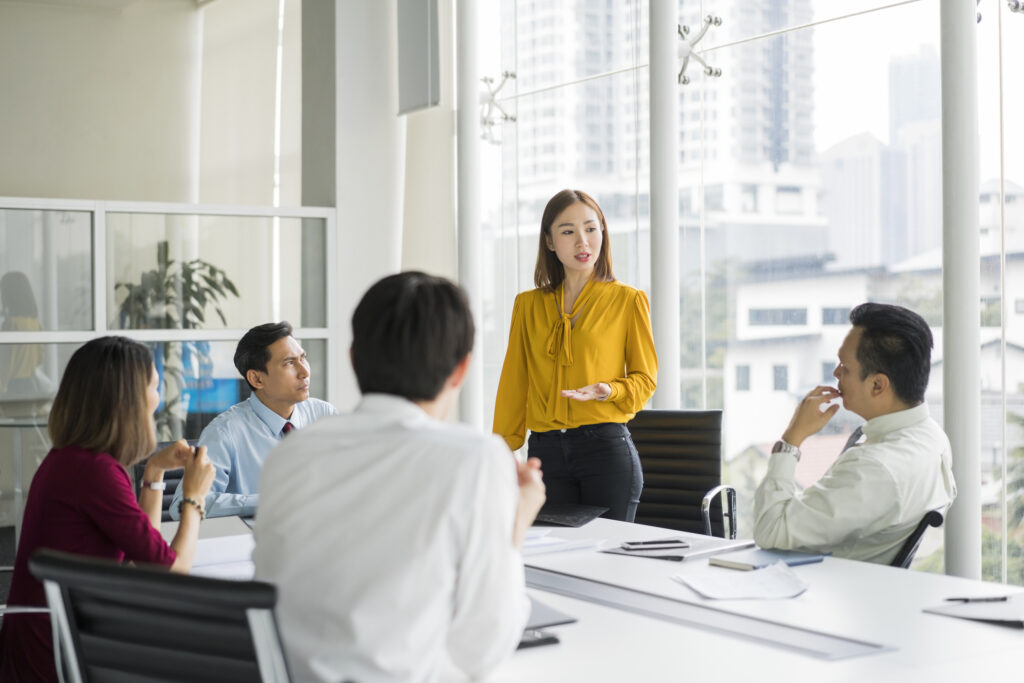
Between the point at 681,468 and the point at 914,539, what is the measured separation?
4.96ft

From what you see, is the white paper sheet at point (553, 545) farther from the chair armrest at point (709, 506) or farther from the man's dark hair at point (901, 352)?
the chair armrest at point (709, 506)

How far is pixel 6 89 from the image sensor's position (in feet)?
19.8

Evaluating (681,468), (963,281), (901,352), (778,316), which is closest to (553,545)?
A: (901,352)

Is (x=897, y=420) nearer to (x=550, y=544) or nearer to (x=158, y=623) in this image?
(x=550, y=544)

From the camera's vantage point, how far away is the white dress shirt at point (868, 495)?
7.82ft

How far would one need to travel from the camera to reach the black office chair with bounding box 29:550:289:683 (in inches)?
50.9

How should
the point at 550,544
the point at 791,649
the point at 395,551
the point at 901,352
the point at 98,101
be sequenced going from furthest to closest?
1. the point at 98,101
2. the point at 550,544
3. the point at 901,352
4. the point at 791,649
5. the point at 395,551

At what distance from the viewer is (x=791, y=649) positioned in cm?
170

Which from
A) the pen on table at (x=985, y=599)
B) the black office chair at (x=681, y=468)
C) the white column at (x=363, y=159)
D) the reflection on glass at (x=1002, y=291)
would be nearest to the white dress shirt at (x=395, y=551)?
the pen on table at (x=985, y=599)

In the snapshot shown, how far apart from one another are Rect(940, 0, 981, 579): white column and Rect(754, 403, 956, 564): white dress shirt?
106 centimetres

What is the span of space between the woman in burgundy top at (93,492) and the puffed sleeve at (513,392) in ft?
5.08

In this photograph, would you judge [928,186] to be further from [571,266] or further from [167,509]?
[167,509]

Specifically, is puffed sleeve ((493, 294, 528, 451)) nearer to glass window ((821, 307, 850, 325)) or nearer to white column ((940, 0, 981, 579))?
white column ((940, 0, 981, 579))

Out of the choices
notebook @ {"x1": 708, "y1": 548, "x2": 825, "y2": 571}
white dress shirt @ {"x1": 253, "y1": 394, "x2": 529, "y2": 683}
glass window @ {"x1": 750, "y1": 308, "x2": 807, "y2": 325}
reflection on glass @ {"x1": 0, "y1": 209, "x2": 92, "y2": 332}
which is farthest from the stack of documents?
reflection on glass @ {"x1": 0, "y1": 209, "x2": 92, "y2": 332}
